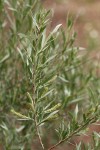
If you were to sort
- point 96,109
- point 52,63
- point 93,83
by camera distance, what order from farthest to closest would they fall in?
1. point 93,83
2. point 52,63
3. point 96,109

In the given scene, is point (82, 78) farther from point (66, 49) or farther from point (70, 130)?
point (70, 130)

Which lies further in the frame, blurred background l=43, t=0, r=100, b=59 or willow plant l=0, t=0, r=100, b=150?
blurred background l=43, t=0, r=100, b=59

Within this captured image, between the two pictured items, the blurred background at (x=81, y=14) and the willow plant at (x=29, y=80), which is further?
the blurred background at (x=81, y=14)

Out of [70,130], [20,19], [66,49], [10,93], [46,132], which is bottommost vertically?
[46,132]

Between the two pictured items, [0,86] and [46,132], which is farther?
[46,132]

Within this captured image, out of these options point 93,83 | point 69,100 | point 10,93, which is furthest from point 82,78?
point 10,93

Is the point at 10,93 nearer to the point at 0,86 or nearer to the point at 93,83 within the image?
the point at 0,86

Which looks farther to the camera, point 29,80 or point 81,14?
point 81,14

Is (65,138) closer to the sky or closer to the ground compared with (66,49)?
closer to the ground

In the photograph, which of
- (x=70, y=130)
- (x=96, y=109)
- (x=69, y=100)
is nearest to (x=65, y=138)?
(x=70, y=130)

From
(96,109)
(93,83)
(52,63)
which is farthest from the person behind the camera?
(93,83)
